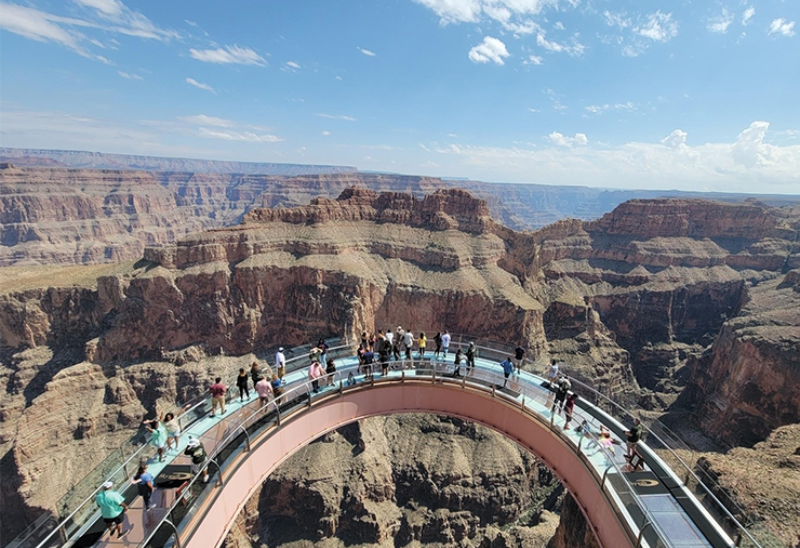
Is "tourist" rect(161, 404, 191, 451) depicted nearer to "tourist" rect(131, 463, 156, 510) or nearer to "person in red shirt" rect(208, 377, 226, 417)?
"person in red shirt" rect(208, 377, 226, 417)

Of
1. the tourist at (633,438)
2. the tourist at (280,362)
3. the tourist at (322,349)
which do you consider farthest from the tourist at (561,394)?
the tourist at (280,362)

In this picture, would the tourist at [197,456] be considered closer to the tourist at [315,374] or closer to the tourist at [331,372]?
the tourist at [315,374]

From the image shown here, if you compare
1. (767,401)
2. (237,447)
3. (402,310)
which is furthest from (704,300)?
(237,447)

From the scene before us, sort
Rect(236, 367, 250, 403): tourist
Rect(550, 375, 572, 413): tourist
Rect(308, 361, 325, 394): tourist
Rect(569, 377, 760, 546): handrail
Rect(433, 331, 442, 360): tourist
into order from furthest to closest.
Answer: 1. Rect(433, 331, 442, 360): tourist
2. Rect(308, 361, 325, 394): tourist
3. Rect(236, 367, 250, 403): tourist
4. Rect(550, 375, 572, 413): tourist
5. Rect(569, 377, 760, 546): handrail

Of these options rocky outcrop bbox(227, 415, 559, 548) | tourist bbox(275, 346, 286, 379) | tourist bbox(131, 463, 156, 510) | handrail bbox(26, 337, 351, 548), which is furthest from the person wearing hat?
rocky outcrop bbox(227, 415, 559, 548)

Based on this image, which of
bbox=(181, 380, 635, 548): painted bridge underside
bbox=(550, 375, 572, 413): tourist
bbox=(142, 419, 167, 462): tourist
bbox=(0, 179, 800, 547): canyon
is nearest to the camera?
bbox=(181, 380, 635, 548): painted bridge underside

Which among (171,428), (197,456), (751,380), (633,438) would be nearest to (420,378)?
(633,438)
